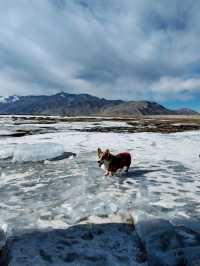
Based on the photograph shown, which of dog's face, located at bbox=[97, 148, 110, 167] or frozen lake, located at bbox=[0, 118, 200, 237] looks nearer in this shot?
frozen lake, located at bbox=[0, 118, 200, 237]

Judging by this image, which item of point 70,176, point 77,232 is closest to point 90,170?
point 70,176

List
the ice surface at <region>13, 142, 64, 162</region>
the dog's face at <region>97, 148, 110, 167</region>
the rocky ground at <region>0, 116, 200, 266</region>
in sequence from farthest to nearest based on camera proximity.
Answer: the ice surface at <region>13, 142, 64, 162</region> → the dog's face at <region>97, 148, 110, 167</region> → the rocky ground at <region>0, 116, 200, 266</region>

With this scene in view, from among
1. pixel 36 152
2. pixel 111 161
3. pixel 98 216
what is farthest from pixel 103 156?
pixel 36 152

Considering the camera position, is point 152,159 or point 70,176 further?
point 152,159

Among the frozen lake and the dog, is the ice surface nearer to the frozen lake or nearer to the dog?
the frozen lake

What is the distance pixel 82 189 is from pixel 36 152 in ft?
21.9

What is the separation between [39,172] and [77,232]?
6.53 meters

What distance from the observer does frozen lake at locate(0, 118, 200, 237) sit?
7.41 meters

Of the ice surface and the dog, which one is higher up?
the dog

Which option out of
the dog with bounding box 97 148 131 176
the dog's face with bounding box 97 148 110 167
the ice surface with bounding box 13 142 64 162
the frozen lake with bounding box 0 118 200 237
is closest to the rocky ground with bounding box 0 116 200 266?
the frozen lake with bounding box 0 118 200 237

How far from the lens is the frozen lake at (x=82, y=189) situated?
7.41 metres

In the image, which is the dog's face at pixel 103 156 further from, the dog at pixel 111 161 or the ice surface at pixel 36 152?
the ice surface at pixel 36 152

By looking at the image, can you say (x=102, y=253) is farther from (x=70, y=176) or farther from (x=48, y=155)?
(x=48, y=155)

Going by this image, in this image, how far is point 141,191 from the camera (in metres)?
9.24
